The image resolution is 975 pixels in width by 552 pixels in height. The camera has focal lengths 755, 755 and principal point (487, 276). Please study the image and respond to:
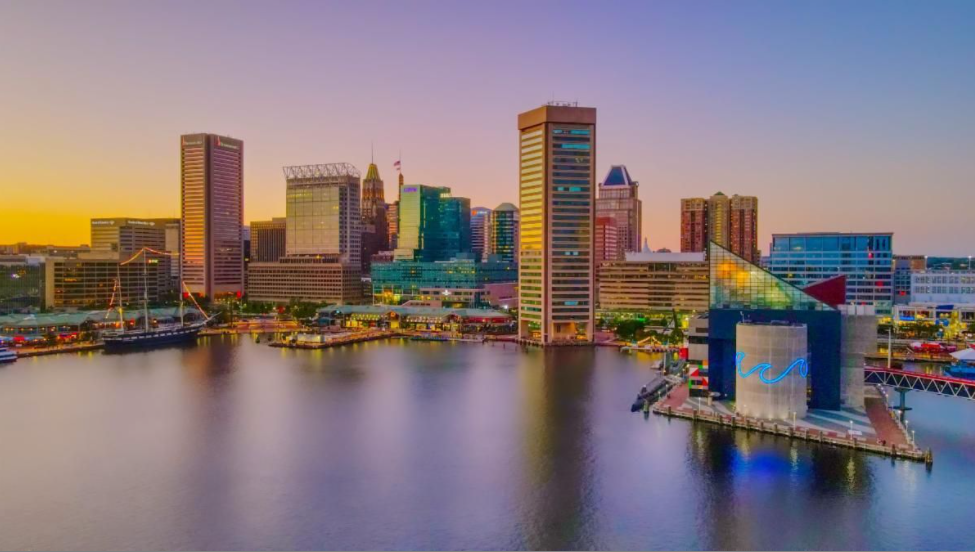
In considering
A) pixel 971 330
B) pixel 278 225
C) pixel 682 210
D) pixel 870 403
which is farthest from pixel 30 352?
pixel 682 210

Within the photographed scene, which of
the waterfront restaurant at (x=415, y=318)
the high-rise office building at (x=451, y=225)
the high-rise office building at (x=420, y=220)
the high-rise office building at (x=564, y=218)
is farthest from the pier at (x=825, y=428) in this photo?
the high-rise office building at (x=451, y=225)

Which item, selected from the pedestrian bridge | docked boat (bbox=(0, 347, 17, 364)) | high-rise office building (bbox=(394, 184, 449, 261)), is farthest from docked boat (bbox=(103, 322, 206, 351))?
high-rise office building (bbox=(394, 184, 449, 261))

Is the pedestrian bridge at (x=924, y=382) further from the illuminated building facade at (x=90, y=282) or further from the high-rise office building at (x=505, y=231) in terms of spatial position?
the high-rise office building at (x=505, y=231)

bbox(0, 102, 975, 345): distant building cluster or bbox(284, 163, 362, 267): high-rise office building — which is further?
bbox(284, 163, 362, 267): high-rise office building

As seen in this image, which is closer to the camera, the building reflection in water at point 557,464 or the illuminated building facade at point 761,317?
the building reflection in water at point 557,464

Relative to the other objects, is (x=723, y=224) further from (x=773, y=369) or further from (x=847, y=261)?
(x=773, y=369)

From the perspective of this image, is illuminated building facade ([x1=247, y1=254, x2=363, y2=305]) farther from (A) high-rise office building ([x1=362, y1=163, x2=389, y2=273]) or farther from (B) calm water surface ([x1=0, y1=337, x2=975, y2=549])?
A: (B) calm water surface ([x1=0, y1=337, x2=975, y2=549])
